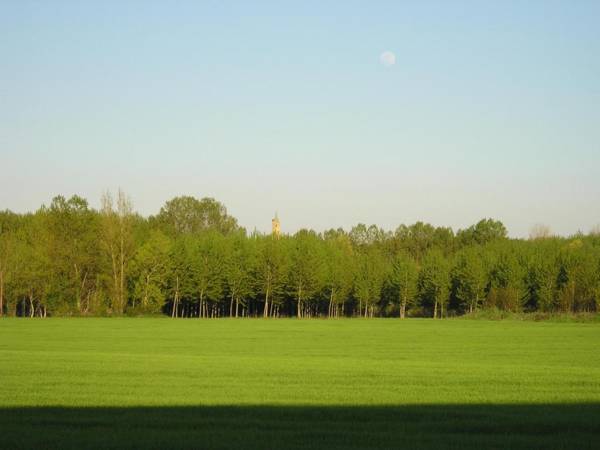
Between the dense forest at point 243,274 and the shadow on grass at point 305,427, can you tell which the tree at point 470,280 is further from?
the shadow on grass at point 305,427

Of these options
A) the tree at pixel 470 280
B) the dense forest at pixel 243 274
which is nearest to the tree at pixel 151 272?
the dense forest at pixel 243 274

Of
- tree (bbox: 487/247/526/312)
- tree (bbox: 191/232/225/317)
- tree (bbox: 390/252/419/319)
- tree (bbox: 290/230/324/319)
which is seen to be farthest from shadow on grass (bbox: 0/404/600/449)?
tree (bbox: 390/252/419/319)

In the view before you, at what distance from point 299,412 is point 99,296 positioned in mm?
85699

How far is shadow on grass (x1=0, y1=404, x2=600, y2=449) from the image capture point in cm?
1271

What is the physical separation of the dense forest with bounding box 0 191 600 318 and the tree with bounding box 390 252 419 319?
0.15 metres

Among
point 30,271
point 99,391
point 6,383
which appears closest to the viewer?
point 99,391

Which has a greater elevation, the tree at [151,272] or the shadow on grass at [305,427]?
the tree at [151,272]

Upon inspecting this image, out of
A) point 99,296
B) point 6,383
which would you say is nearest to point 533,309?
point 99,296

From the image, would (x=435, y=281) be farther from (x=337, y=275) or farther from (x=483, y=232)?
(x=483, y=232)

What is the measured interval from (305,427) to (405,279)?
339 feet

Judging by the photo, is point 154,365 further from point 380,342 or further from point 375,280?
point 375,280

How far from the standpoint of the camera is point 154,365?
2761 cm

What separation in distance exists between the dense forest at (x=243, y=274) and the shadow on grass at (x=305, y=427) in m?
83.4

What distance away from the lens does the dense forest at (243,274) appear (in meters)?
98.5
